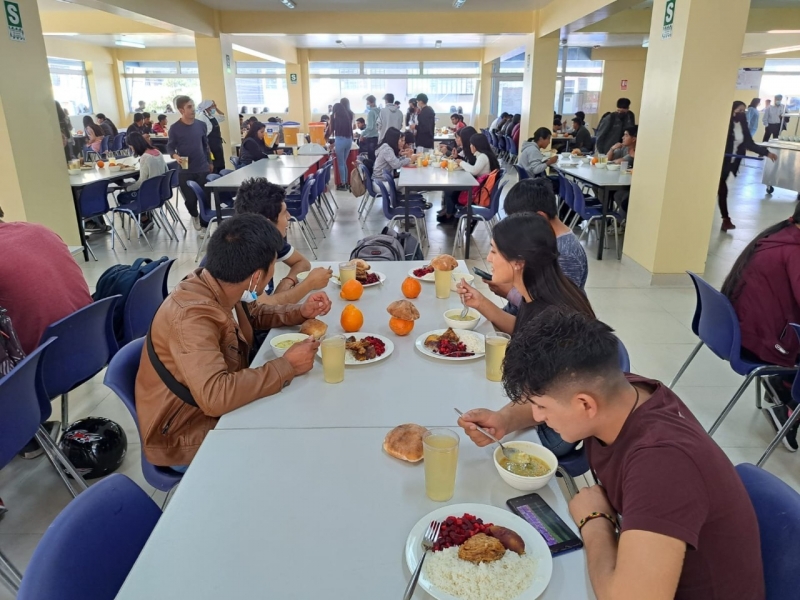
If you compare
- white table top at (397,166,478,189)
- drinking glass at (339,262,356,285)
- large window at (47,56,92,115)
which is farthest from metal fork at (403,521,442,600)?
large window at (47,56,92,115)

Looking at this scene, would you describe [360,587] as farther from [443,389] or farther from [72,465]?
[72,465]

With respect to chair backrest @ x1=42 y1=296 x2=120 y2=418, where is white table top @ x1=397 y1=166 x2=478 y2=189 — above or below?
above

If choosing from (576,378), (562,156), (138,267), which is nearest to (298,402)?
(576,378)

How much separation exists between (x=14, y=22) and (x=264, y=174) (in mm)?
2493

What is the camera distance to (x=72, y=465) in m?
2.14

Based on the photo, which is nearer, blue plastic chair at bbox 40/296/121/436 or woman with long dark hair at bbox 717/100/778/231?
blue plastic chair at bbox 40/296/121/436

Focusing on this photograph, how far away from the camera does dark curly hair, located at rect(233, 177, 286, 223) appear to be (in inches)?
109

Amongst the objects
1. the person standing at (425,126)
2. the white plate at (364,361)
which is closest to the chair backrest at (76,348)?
the white plate at (364,361)

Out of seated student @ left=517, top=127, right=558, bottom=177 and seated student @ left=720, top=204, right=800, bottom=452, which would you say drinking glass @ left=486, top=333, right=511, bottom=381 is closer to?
seated student @ left=720, top=204, right=800, bottom=452

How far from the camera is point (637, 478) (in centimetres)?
90

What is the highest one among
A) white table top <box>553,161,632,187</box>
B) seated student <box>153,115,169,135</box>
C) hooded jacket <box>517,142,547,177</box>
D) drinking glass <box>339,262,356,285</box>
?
seated student <box>153,115,169,135</box>

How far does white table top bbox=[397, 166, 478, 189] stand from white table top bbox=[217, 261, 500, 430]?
362 cm

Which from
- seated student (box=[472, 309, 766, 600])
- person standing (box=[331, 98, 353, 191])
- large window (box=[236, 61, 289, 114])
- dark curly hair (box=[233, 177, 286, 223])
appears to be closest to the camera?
seated student (box=[472, 309, 766, 600])

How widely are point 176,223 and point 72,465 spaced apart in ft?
18.2
